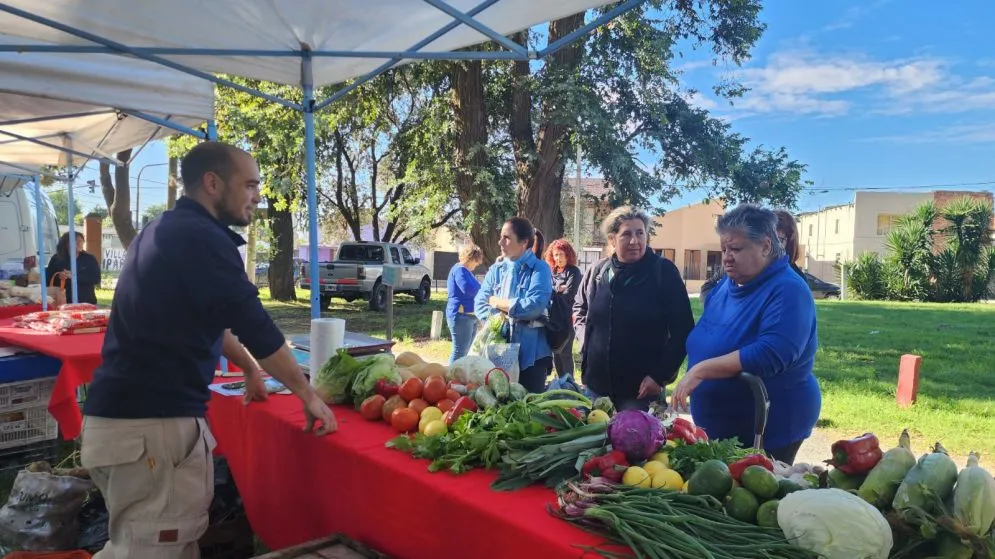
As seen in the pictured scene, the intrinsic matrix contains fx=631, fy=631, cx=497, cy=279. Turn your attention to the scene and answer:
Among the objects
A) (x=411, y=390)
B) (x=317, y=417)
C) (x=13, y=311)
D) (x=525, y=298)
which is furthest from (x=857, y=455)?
(x=13, y=311)

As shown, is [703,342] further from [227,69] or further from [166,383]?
[227,69]

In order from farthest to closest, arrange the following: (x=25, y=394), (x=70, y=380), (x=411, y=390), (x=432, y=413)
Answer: (x=25, y=394) → (x=70, y=380) → (x=411, y=390) → (x=432, y=413)

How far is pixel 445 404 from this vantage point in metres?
2.54

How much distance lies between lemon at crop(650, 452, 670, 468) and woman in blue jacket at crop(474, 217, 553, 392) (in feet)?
8.19

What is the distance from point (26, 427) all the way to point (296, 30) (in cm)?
332

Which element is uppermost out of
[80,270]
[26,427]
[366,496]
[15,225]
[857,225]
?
[857,225]

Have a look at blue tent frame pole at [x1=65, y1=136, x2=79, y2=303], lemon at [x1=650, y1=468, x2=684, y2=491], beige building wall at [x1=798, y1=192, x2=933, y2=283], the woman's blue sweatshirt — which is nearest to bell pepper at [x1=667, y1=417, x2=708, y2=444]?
lemon at [x1=650, y1=468, x2=684, y2=491]

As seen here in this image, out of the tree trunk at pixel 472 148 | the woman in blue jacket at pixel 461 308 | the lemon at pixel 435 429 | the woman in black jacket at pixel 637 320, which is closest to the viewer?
the lemon at pixel 435 429

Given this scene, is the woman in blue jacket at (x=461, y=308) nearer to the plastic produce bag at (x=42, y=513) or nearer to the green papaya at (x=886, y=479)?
the plastic produce bag at (x=42, y=513)

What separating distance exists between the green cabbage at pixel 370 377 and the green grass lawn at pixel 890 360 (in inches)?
198

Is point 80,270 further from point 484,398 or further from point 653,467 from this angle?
point 653,467

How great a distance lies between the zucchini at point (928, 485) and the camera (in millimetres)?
1384

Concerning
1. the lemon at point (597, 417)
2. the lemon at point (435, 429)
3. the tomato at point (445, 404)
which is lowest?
the lemon at point (435, 429)

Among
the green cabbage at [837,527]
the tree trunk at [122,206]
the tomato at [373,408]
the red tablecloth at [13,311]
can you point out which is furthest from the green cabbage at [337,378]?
the tree trunk at [122,206]
